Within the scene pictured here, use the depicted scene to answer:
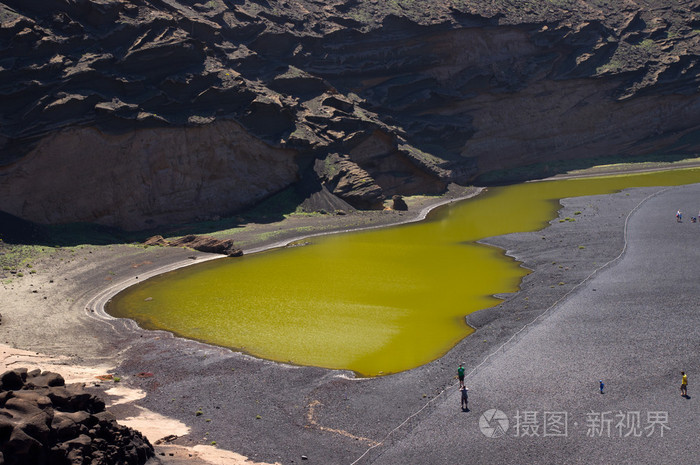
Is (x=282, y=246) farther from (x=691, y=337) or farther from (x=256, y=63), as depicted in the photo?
(x=691, y=337)

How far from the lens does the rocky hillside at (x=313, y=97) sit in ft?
182

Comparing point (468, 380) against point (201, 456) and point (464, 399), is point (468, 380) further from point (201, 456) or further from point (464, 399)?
point (201, 456)

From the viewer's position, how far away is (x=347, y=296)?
40.5 m

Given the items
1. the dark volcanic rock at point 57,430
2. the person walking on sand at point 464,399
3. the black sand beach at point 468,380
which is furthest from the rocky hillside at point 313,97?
the person walking on sand at point 464,399

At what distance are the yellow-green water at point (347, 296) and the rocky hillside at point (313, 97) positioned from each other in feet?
42.7

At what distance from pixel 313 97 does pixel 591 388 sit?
193ft

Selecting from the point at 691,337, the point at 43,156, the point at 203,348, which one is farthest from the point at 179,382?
the point at 43,156

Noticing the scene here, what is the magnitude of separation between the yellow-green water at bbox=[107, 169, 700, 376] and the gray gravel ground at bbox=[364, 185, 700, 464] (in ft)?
17.2

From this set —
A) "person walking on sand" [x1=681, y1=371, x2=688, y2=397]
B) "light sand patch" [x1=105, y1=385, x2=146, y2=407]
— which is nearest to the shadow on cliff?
"light sand patch" [x1=105, y1=385, x2=146, y2=407]

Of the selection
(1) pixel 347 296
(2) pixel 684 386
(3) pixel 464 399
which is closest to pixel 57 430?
(3) pixel 464 399

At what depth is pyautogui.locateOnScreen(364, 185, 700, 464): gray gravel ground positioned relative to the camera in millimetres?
20062

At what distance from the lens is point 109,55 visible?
5866cm

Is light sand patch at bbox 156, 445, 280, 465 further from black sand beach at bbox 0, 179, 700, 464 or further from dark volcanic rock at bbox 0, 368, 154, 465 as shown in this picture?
dark volcanic rock at bbox 0, 368, 154, 465

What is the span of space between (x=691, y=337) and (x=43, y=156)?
47769 mm
